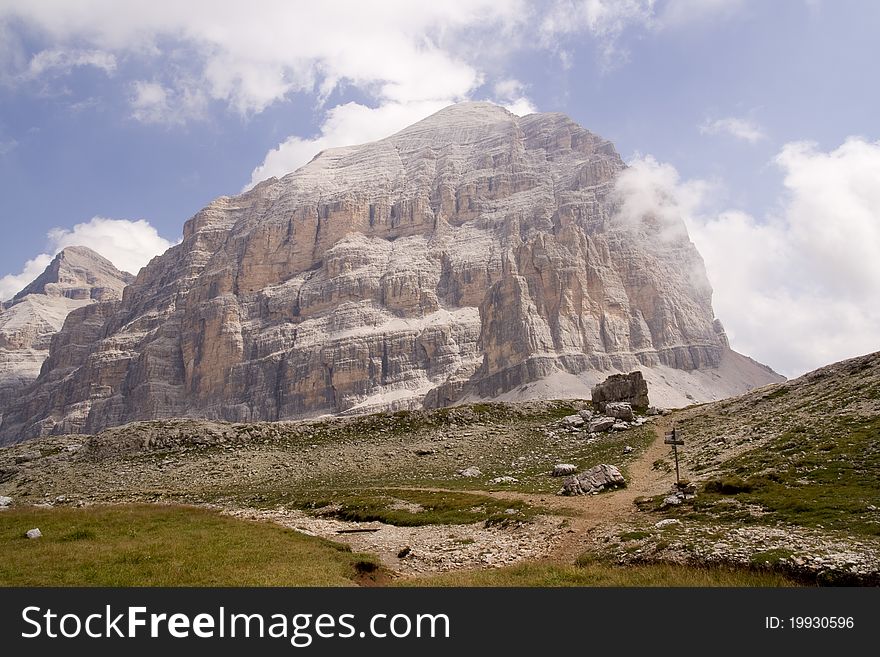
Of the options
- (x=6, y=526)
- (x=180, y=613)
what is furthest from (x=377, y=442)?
(x=180, y=613)

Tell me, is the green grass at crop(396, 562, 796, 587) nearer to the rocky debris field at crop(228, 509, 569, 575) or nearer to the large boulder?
the rocky debris field at crop(228, 509, 569, 575)

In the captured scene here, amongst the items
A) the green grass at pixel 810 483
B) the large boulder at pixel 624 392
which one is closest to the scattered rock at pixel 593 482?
the green grass at pixel 810 483

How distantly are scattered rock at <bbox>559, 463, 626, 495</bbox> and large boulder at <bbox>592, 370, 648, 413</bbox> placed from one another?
143ft

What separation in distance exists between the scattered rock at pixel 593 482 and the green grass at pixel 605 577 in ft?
50.3

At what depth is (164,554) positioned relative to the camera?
64.6 ft

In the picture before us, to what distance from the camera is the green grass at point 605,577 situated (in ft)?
47.5

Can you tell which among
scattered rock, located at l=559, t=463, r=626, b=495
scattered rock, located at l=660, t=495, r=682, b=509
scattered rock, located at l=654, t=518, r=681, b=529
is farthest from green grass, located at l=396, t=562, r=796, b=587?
scattered rock, located at l=559, t=463, r=626, b=495

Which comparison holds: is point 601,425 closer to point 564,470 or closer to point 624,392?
point 624,392

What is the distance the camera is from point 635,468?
4072 cm

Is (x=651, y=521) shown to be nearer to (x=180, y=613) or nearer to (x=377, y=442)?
(x=180, y=613)

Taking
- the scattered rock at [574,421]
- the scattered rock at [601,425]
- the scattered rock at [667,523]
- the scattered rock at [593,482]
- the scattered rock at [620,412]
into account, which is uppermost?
the scattered rock at [620,412]

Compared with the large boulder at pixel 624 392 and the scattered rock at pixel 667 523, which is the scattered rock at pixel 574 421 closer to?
the large boulder at pixel 624 392

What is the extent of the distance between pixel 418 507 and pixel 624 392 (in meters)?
53.5

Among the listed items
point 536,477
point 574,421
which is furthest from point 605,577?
point 574,421
